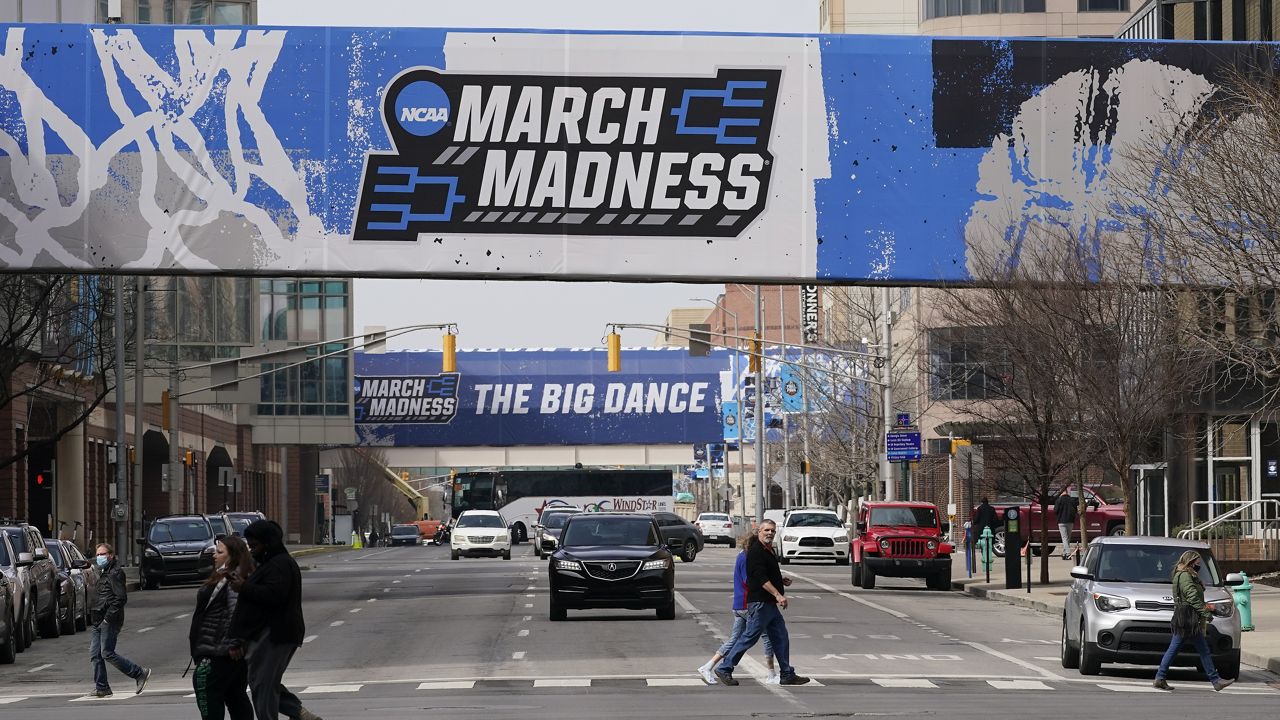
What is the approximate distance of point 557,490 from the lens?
9512 centimetres

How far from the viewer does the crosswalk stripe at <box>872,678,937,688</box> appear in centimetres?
2006

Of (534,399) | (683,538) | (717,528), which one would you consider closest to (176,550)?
(683,538)

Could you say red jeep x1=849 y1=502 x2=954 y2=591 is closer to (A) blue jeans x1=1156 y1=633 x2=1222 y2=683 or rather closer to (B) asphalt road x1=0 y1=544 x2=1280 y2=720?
(B) asphalt road x1=0 y1=544 x2=1280 y2=720

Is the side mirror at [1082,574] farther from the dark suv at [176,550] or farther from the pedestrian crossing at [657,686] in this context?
the dark suv at [176,550]

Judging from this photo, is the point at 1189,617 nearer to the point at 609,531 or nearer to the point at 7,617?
the point at 609,531

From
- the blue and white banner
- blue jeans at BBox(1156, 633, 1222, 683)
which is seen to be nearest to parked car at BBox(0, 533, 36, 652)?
blue jeans at BBox(1156, 633, 1222, 683)

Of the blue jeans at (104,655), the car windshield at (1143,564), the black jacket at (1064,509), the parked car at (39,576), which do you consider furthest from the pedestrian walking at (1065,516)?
the blue jeans at (104,655)

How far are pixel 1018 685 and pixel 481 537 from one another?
47.0 meters

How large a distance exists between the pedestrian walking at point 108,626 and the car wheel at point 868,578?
2180 centimetres

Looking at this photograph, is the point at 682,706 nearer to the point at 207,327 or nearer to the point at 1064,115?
the point at 1064,115

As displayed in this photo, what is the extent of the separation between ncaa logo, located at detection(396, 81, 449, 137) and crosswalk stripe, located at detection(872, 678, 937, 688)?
592 inches

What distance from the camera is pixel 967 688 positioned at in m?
19.9

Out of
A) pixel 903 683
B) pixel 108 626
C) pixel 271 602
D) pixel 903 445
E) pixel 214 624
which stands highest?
pixel 903 445

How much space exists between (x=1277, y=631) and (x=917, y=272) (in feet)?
30.2
